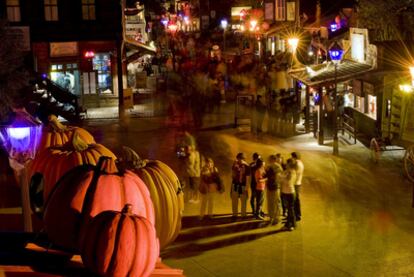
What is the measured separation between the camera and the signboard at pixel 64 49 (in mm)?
33531

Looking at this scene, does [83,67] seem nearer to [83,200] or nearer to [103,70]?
[103,70]

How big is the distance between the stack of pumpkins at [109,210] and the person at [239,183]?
22.2 feet

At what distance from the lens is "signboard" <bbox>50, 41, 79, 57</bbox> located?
110ft

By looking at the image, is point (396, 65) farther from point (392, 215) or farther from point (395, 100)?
point (392, 215)

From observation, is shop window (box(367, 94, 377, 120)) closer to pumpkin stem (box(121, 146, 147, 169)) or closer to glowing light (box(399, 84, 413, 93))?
glowing light (box(399, 84, 413, 93))

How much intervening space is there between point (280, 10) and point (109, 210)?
94.3 feet

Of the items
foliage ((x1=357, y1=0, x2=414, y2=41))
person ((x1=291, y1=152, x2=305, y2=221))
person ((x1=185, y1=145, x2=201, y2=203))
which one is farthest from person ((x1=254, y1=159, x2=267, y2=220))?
foliage ((x1=357, y1=0, x2=414, y2=41))

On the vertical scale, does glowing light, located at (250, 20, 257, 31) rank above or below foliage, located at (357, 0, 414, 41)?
above

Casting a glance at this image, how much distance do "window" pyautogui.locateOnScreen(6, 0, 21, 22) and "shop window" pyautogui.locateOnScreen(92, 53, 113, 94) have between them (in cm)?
564

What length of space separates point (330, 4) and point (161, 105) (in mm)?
10518

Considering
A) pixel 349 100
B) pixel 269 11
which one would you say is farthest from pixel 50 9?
pixel 349 100

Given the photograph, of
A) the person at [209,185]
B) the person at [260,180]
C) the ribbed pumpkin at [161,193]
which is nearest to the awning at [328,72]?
the person at [260,180]

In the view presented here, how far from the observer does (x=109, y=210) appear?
589 cm

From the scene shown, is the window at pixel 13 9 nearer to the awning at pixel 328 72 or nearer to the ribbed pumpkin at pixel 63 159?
the awning at pixel 328 72
